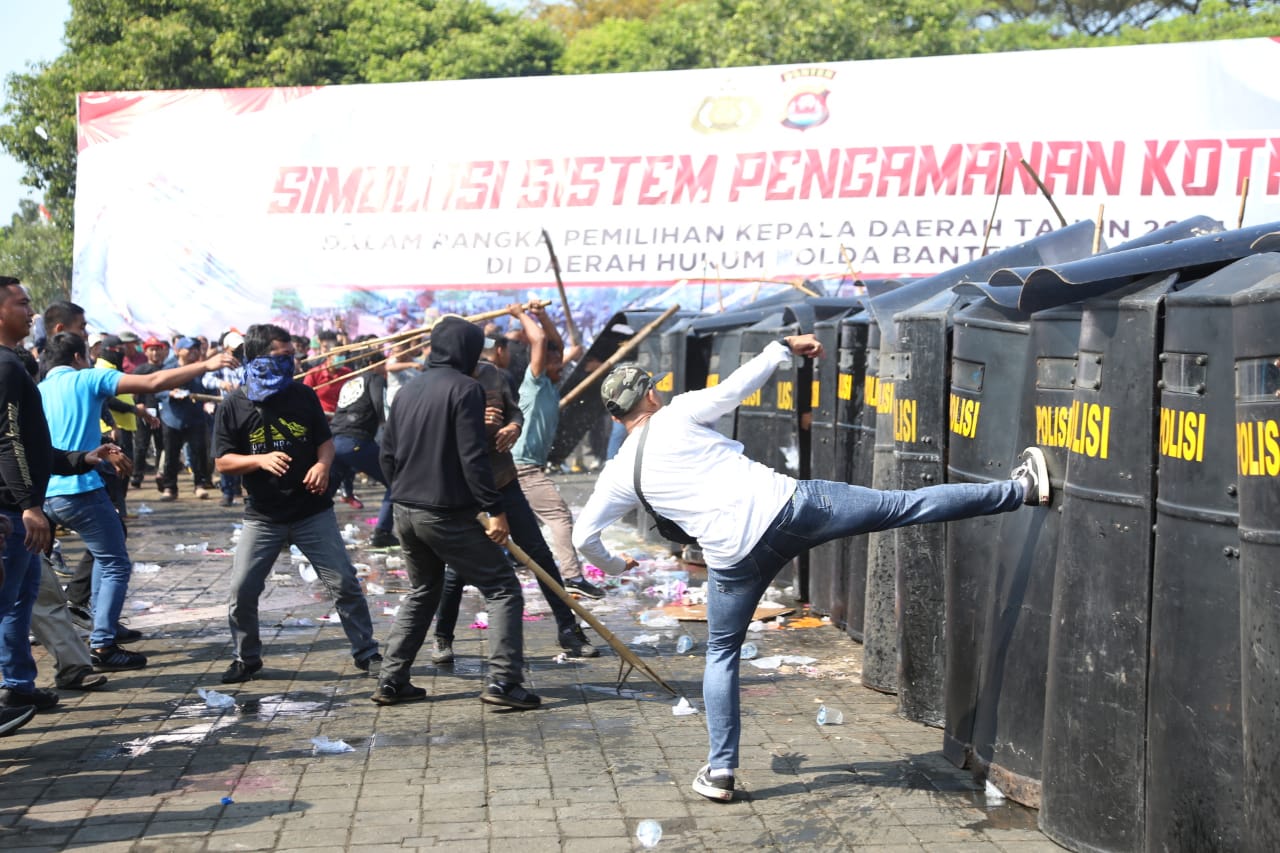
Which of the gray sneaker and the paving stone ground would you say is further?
the gray sneaker

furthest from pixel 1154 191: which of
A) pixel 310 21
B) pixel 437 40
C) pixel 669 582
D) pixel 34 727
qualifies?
pixel 437 40

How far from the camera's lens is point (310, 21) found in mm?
36250

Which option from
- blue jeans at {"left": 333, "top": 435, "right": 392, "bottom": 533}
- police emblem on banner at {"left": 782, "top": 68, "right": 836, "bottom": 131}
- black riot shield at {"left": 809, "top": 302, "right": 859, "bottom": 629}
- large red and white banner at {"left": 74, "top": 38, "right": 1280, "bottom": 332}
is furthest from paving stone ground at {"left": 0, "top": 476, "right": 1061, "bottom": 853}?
police emblem on banner at {"left": 782, "top": 68, "right": 836, "bottom": 131}

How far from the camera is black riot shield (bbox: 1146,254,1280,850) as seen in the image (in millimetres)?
4262

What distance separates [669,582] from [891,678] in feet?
13.0

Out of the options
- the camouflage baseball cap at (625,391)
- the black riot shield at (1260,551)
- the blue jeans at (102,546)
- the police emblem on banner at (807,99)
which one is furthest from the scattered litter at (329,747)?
the police emblem on banner at (807,99)

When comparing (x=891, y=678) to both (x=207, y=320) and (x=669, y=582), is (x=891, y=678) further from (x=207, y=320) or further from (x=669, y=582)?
(x=207, y=320)

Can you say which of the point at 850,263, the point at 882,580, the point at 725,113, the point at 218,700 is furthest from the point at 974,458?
the point at 725,113

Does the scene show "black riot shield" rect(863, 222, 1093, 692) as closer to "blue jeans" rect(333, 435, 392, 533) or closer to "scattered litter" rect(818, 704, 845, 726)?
"scattered litter" rect(818, 704, 845, 726)

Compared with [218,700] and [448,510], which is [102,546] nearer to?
[218,700]

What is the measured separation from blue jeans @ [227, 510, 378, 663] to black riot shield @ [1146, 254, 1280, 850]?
462 cm

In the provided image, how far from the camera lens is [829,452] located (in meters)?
9.15

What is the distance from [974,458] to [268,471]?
12.4 feet

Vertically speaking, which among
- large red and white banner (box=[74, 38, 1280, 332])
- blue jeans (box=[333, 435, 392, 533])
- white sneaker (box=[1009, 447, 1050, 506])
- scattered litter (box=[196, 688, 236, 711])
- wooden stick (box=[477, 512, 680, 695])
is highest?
large red and white banner (box=[74, 38, 1280, 332])
